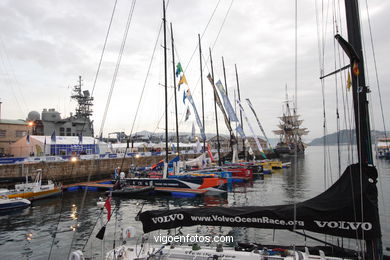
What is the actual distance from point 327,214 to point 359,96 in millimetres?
2384

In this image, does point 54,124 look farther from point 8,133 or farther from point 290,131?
point 290,131

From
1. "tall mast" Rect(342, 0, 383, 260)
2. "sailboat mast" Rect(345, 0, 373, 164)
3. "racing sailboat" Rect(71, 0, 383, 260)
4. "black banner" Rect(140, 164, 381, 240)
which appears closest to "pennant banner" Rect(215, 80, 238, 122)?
"racing sailboat" Rect(71, 0, 383, 260)

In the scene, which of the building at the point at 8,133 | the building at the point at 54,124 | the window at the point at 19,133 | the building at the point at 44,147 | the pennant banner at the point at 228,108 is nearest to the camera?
the pennant banner at the point at 228,108

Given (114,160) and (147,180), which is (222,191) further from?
(114,160)

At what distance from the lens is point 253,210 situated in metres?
5.39

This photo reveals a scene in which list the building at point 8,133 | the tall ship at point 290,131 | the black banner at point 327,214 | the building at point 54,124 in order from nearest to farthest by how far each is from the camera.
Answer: the black banner at point 327,214
the building at point 8,133
the building at point 54,124
the tall ship at point 290,131

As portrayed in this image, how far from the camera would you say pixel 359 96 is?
465 cm

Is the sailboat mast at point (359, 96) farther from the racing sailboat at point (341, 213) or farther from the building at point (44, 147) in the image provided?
the building at point (44, 147)

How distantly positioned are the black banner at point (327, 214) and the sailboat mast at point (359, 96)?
1.28ft

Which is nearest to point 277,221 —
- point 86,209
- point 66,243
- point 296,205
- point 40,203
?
point 296,205

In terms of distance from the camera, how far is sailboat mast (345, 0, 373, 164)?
179 inches

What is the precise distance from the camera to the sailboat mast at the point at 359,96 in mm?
4559

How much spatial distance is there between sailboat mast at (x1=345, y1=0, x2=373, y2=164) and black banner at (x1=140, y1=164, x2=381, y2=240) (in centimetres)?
39

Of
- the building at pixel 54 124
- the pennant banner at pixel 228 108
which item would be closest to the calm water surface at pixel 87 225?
the pennant banner at pixel 228 108
